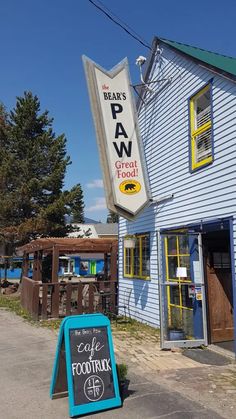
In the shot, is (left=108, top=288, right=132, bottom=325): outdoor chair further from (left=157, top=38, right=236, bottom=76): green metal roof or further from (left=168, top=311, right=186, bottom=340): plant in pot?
(left=157, top=38, right=236, bottom=76): green metal roof

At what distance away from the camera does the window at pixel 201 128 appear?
8562 millimetres

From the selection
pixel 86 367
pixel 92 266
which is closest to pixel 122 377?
pixel 86 367

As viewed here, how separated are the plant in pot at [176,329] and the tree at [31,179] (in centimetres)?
2027

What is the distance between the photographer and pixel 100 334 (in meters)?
5.31

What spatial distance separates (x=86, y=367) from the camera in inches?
197

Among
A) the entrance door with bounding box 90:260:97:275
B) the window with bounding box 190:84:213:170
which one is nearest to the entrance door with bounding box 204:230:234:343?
the window with bounding box 190:84:213:170

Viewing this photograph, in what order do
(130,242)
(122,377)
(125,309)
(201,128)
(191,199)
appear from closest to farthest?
(122,377) → (201,128) → (191,199) → (130,242) → (125,309)

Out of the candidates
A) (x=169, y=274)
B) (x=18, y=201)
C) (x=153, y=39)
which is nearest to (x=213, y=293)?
(x=169, y=274)

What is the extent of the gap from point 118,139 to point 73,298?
5.84m

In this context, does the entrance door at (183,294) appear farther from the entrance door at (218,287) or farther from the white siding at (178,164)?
the white siding at (178,164)

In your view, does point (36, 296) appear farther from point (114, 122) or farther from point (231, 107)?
point (231, 107)

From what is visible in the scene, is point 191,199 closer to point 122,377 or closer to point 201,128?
point 201,128

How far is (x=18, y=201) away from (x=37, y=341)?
67.5ft

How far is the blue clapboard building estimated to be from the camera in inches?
313
